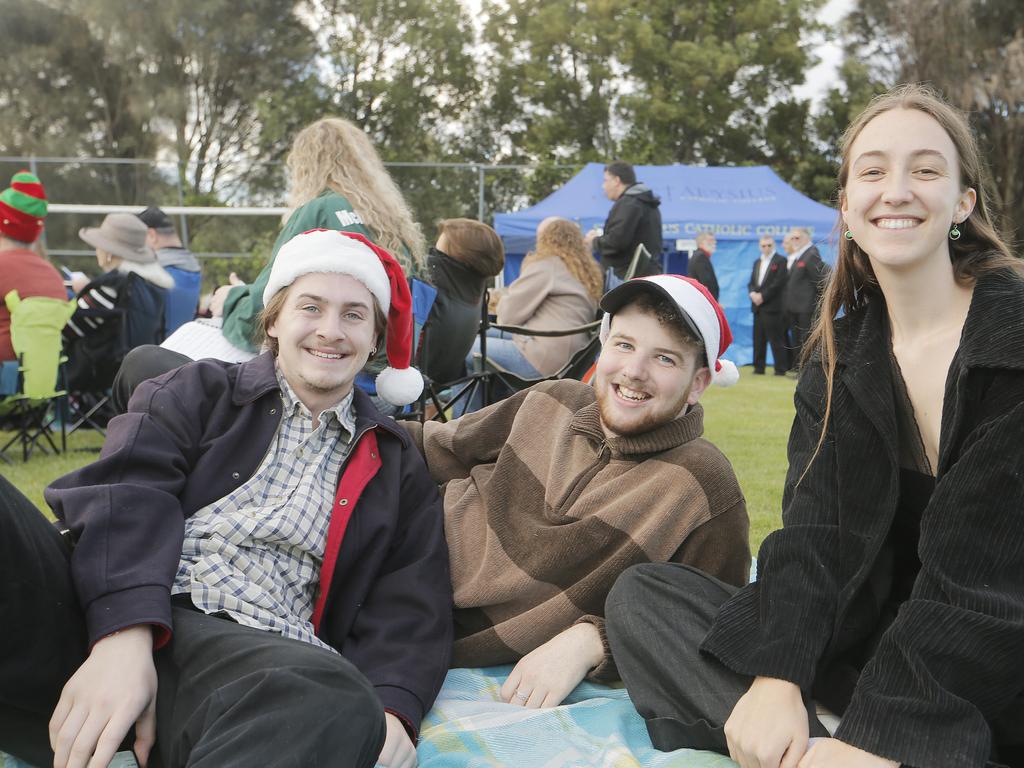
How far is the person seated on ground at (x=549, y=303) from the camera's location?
247 inches

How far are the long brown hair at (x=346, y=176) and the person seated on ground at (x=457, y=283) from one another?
1.17 metres

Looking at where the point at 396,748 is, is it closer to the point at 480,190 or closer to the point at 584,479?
the point at 584,479

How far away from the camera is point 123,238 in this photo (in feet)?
21.7

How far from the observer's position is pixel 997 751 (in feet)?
6.29

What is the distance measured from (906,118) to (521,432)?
132 cm

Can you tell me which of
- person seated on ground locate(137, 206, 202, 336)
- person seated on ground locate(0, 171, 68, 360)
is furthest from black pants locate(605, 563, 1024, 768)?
person seated on ground locate(137, 206, 202, 336)

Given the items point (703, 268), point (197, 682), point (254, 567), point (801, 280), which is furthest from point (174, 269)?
point (801, 280)

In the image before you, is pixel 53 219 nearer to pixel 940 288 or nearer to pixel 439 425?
pixel 439 425

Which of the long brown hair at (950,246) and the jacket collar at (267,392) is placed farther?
the jacket collar at (267,392)

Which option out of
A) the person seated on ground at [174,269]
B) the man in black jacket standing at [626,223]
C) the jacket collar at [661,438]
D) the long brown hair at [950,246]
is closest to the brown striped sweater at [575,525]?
the jacket collar at [661,438]

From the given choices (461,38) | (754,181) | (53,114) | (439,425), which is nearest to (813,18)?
(461,38)

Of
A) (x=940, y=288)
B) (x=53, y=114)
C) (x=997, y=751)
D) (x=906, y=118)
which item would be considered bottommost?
(x=997, y=751)

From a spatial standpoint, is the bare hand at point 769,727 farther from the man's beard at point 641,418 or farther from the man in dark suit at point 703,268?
the man in dark suit at point 703,268

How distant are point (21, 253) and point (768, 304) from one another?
10643mm
